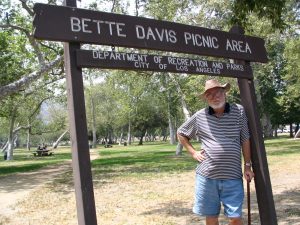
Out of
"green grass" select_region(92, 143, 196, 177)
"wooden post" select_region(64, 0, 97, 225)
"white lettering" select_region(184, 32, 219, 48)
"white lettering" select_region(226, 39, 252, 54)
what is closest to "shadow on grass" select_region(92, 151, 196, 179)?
"green grass" select_region(92, 143, 196, 177)

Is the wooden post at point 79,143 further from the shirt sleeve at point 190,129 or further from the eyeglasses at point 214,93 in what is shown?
the eyeglasses at point 214,93

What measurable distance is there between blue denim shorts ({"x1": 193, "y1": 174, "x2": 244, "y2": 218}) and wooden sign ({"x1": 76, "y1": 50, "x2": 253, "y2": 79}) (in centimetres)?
116

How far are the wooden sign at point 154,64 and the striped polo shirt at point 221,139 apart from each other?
0.50 m

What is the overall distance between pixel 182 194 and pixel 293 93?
78.6 feet

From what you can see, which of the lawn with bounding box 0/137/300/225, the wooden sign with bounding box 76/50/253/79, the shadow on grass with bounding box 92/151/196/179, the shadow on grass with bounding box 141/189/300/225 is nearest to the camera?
the wooden sign with bounding box 76/50/253/79

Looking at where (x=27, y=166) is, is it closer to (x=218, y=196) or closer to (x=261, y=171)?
(x=261, y=171)

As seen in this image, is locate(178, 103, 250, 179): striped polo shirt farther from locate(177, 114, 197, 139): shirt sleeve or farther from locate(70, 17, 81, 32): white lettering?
locate(70, 17, 81, 32): white lettering

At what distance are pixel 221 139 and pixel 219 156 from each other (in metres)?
0.17

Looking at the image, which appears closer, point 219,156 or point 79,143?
point 79,143

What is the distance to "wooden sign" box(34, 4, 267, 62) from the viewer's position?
13.3ft

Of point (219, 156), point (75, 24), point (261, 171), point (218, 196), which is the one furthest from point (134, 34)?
point (261, 171)

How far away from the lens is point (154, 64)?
463cm

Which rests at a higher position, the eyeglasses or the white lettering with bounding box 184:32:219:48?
the white lettering with bounding box 184:32:219:48

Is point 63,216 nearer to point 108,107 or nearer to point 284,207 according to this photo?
point 284,207
